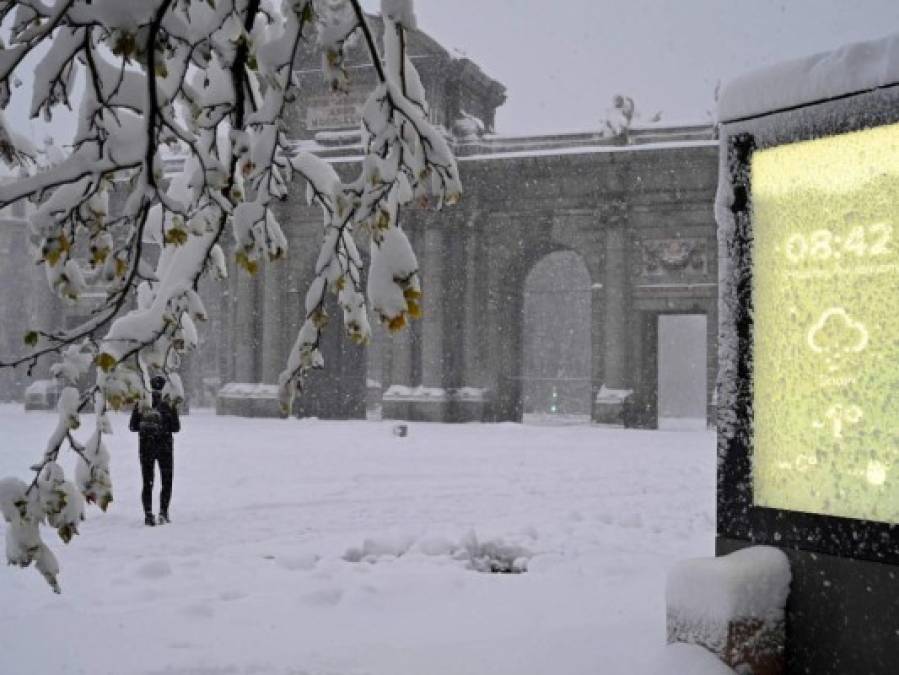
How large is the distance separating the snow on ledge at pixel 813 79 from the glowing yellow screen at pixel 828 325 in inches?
8.1

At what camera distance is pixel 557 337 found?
4453cm

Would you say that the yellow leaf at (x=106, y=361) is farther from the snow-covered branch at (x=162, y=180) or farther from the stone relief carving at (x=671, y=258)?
the stone relief carving at (x=671, y=258)

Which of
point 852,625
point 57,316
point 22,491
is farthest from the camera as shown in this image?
point 57,316

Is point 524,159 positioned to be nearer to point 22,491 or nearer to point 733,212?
point 733,212

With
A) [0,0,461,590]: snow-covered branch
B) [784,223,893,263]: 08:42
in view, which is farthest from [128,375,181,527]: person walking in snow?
[784,223,893,263]: 08:42

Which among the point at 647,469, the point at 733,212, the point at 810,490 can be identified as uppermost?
the point at 733,212

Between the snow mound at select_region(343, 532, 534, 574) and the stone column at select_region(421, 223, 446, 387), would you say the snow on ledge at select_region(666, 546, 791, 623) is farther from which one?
the stone column at select_region(421, 223, 446, 387)

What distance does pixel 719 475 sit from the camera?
14.5 feet

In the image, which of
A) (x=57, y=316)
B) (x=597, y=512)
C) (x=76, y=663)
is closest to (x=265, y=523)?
(x=597, y=512)

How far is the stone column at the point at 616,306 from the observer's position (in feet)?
92.5

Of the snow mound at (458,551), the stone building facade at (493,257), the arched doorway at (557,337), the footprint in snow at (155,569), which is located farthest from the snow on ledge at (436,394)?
the footprint in snow at (155,569)

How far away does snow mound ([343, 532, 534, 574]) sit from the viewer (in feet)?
24.0

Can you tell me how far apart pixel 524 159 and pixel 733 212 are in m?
26.0

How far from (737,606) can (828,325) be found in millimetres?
1267
